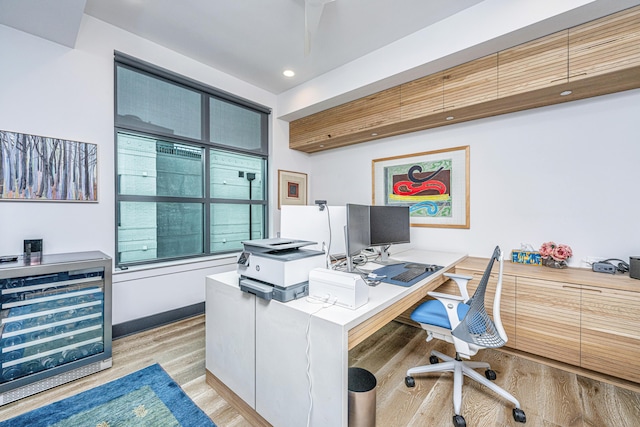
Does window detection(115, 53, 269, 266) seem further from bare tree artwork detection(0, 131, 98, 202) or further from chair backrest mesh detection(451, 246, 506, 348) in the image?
chair backrest mesh detection(451, 246, 506, 348)

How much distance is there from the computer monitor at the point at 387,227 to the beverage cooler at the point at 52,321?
223cm

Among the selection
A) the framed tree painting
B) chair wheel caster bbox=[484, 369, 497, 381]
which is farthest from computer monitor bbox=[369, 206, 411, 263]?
chair wheel caster bbox=[484, 369, 497, 381]

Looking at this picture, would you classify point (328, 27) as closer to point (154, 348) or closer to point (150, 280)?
point (150, 280)

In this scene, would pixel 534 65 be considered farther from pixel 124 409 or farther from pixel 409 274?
pixel 124 409

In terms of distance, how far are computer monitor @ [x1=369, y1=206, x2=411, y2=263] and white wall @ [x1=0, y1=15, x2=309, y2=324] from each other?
223 centimetres

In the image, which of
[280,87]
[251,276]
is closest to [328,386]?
[251,276]

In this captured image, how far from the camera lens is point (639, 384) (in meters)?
1.83

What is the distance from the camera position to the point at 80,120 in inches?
93.2

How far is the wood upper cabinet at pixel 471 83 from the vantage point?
2326 millimetres

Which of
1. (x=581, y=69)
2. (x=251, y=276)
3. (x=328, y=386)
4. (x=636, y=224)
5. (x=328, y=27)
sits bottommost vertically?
(x=328, y=386)

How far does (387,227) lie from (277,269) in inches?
55.1

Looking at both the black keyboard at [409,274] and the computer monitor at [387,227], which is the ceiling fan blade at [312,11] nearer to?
the computer monitor at [387,227]

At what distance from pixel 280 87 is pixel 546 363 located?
423 cm

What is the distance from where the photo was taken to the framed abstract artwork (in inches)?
159
